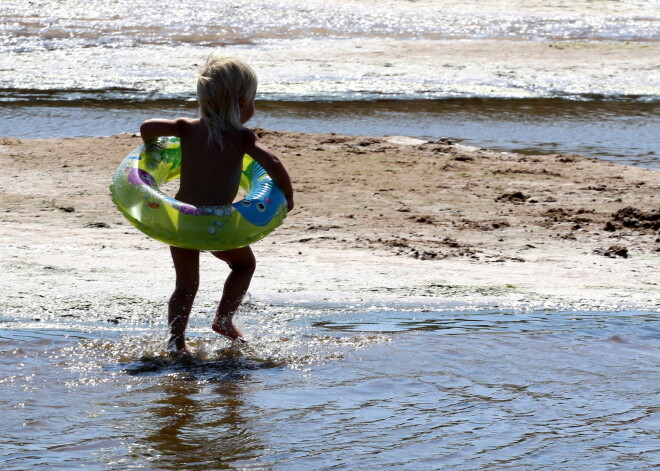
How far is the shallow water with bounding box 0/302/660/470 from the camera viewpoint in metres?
4.21

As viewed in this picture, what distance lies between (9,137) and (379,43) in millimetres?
8901

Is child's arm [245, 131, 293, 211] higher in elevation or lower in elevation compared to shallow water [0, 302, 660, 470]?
higher

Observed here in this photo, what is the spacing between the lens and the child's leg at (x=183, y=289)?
5.21 m

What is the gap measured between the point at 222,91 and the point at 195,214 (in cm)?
57

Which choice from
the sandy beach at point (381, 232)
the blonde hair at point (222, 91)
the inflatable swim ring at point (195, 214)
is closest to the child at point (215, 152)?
the blonde hair at point (222, 91)

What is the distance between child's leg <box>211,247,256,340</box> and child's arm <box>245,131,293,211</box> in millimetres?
392

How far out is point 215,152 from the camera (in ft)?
16.4

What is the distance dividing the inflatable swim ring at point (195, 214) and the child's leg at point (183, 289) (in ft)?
0.65

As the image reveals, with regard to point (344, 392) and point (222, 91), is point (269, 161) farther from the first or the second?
point (344, 392)

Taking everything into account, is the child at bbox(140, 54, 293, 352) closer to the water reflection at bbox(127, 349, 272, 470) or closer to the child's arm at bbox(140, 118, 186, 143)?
the child's arm at bbox(140, 118, 186, 143)

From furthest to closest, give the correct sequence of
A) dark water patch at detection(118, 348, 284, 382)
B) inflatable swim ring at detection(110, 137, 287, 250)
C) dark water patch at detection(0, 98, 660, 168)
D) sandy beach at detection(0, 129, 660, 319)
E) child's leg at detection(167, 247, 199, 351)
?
dark water patch at detection(0, 98, 660, 168), sandy beach at detection(0, 129, 660, 319), child's leg at detection(167, 247, 199, 351), dark water patch at detection(118, 348, 284, 382), inflatable swim ring at detection(110, 137, 287, 250)

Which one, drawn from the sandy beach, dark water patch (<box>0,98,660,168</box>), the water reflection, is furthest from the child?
dark water patch (<box>0,98,660,168</box>)

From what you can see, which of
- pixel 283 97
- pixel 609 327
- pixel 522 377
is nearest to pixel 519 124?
pixel 283 97

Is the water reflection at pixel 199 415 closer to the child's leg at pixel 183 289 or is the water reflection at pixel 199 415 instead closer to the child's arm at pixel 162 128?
the child's leg at pixel 183 289
